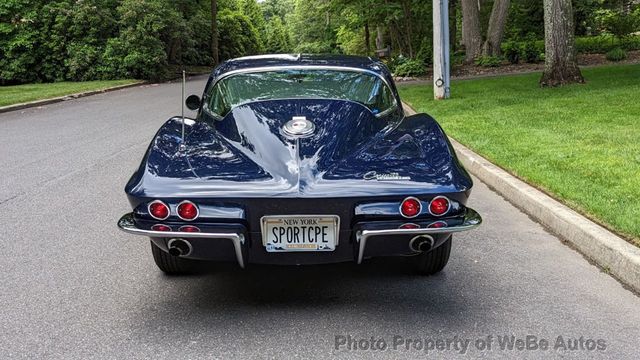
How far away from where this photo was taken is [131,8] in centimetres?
2723

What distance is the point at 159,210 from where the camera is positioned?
129 inches

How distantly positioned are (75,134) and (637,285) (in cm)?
987

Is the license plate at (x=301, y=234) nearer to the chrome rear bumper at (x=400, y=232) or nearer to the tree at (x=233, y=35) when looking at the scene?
the chrome rear bumper at (x=400, y=232)

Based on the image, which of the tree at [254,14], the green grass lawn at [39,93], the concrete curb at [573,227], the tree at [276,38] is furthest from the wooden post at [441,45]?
the tree at [276,38]

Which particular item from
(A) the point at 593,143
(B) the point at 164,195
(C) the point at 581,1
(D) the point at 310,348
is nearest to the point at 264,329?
(D) the point at 310,348

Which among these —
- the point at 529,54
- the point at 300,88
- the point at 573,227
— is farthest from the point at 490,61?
the point at 300,88

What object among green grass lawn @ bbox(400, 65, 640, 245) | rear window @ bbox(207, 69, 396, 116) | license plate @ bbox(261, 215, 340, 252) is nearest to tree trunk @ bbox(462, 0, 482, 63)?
green grass lawn @ bbox(400, 65, 640, 245)

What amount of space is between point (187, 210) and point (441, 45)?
35.0 ft

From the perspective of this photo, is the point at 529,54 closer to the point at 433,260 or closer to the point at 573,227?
the point at 573,227

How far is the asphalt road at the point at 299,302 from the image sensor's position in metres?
3.13

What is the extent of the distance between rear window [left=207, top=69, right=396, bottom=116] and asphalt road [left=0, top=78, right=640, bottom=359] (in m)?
1.17

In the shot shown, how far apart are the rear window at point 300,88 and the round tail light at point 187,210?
1.22m

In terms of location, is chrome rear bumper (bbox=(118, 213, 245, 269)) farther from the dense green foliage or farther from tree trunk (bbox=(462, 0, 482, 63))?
the dense green foliage

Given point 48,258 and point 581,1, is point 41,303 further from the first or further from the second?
point 581,1
